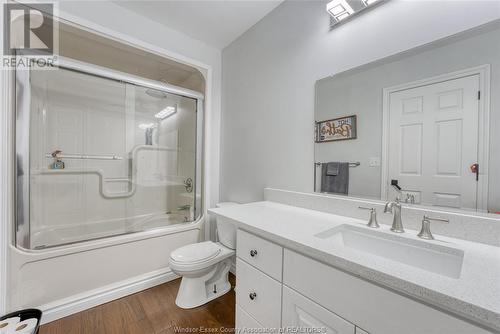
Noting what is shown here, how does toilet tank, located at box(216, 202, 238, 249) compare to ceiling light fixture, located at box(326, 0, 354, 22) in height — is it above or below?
below

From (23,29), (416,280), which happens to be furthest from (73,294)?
(416,280)

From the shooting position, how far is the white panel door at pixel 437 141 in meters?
0.89

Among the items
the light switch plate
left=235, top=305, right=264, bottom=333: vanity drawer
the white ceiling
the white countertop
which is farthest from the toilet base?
the white ceiling

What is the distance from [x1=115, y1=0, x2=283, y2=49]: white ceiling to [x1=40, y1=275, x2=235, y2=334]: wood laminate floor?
255 cm

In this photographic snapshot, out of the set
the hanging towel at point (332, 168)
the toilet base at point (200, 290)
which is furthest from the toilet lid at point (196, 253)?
the hanging towel at point (332, 168)

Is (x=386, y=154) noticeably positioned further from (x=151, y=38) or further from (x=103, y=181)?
(x=103, y=181)

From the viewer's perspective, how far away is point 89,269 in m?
1.60

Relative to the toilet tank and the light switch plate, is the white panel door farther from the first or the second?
the toilet tank

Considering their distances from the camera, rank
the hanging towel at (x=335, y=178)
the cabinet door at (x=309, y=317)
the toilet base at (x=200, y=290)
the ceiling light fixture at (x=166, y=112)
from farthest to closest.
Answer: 1. the ceiling light fixture at (x=166, y=112)
2. the toilet base at (x=200, y=290)
3. the hanging towel at (x=335, y=178)
4. the cabinet door at (x=309, y=317)

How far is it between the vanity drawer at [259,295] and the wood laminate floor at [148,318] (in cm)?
47

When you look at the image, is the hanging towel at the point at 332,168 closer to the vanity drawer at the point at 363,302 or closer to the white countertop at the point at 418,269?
the white countertop at the point at 418,269

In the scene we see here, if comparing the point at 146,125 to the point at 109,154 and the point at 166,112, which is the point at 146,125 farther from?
the point at 109,154

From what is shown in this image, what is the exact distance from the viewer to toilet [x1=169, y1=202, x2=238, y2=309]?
4.96ft

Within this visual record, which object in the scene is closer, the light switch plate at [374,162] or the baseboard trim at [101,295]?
the light switch plate at [374,162]
